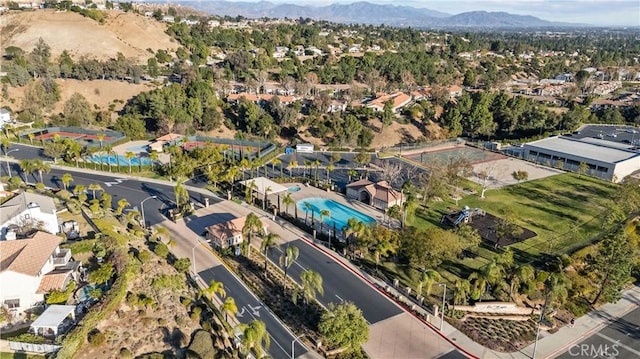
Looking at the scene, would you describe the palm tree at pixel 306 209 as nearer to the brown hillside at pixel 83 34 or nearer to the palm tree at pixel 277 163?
the palm tree at pixel 277 163

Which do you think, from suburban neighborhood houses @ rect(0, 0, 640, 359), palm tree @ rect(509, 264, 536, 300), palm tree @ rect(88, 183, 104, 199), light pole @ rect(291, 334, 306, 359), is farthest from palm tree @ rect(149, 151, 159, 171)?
palm tree @ rect(509, 264, 536, 300)

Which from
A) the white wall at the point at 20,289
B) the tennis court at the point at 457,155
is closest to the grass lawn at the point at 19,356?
the white wall at the point at 20,289

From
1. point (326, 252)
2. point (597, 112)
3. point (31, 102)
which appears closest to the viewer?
point (326, 252)

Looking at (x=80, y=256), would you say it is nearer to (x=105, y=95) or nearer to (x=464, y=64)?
(x=105, y=95)

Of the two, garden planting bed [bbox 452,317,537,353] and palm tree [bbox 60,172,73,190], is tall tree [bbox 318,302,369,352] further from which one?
palm tree [bbox 60,172,73,190]

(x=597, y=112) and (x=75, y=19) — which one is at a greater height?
(x=75, y=19)

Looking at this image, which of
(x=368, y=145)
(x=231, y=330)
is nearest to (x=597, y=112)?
(x=368, y=145)

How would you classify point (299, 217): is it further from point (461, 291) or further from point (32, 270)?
point (32, 270)
